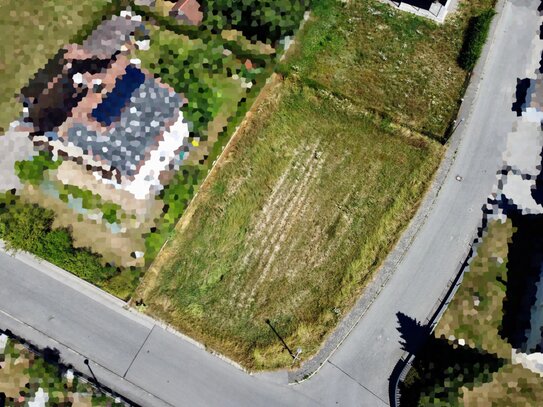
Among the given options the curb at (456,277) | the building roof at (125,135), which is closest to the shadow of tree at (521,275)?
the curb at (456,277)

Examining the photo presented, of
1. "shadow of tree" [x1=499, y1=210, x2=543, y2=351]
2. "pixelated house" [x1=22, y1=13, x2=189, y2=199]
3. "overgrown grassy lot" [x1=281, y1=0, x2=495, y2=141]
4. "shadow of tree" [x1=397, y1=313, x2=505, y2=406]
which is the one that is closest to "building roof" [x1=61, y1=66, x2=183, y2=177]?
"pixelated house" [x1=22, y1=13, x2=189, y2=199]

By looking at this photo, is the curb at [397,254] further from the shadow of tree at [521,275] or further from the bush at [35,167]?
the bush at [35,167]

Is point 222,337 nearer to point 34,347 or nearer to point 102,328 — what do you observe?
point 102,328

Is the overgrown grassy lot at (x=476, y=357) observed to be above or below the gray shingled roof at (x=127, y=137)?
below

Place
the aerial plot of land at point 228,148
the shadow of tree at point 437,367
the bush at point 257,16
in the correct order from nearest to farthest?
the shadow of tree at point 437,367 → the aerial plot of land at point 228,148 → the bush at point 257,16

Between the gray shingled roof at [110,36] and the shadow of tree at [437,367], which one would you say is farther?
the gray shingled roof at [110,36]

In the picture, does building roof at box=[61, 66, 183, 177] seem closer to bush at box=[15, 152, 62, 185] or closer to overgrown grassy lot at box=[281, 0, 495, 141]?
bush at box=[15, 152, 62, 185]

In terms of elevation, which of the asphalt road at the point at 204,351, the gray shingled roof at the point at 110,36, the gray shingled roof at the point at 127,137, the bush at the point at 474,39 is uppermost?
the bush at the point at 474,39
